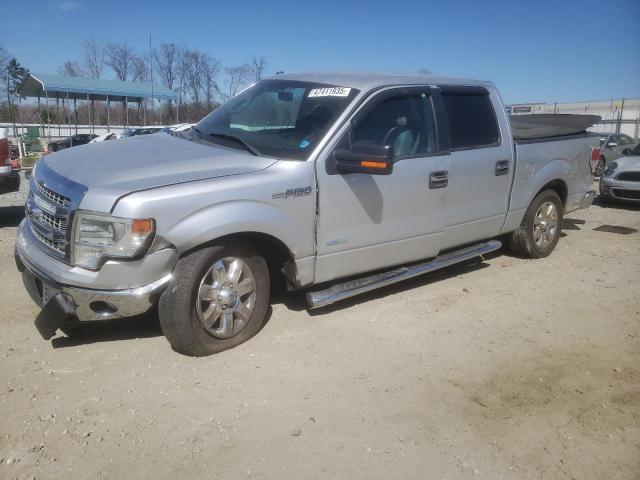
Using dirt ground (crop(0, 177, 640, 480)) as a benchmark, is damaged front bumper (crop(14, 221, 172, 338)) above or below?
above

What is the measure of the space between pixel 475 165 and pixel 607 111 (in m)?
40.9

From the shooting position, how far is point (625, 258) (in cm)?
641

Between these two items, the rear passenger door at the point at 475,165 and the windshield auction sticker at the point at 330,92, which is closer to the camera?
the windshield auction sticker at the point at 330,92

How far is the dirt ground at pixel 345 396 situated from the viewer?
2553 millimetres

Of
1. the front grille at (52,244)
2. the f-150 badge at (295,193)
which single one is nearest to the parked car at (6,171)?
the front grille at (52,244)

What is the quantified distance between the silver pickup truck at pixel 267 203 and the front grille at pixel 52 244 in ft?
0.05

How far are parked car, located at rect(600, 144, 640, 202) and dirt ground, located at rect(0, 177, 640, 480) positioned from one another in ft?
21.8

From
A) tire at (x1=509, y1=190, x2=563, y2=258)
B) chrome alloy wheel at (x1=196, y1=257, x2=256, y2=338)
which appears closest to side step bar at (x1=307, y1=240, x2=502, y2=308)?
chrome alloy wheel at (x1=196, y1=257, x2=256, y2=338)

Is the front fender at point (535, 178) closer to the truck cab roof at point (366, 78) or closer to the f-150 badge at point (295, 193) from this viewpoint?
the truck cab roof at point (366, 78)

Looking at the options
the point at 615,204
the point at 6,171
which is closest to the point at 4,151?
the point at 6,171

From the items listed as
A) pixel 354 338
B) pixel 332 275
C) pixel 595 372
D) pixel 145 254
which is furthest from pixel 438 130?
pixel 145 254

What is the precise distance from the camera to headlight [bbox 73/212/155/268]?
2.99 m

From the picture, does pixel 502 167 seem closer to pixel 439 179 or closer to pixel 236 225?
pixel 439 179

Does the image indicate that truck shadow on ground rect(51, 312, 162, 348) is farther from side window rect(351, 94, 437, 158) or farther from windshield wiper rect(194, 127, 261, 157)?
side window rect(351, 94, 437, 158)
